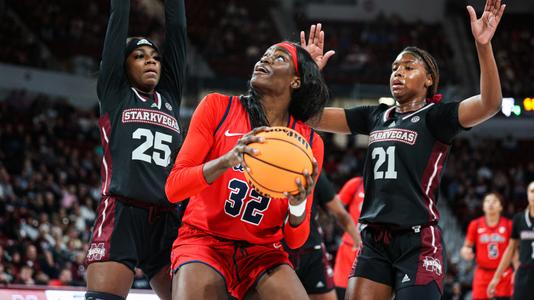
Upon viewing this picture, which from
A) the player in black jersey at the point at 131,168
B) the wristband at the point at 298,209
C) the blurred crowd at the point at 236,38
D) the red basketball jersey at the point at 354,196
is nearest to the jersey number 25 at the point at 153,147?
the player in black jersey at the point at 131,168

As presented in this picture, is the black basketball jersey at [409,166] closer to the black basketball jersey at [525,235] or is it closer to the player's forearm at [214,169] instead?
the player's forearm at [214,169]

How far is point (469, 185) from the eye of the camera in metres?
21.4

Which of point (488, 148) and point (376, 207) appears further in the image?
point (488, 148)

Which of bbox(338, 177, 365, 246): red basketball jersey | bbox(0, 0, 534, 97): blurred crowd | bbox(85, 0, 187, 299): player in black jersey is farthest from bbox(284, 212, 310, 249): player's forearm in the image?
bbox(0, 0, 534, 97): blurred crowd

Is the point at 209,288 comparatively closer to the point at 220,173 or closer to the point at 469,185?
the point at 220,173

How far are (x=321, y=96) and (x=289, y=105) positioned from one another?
0.20m

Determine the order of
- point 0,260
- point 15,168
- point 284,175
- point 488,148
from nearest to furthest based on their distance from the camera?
point 284,175 → point 0,260 → point 15,168 → point 488,148

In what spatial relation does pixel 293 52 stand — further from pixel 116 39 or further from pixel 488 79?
pixel 116 39

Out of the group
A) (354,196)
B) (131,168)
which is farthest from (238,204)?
(354,196)

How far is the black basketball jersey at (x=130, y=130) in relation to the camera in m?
5.12

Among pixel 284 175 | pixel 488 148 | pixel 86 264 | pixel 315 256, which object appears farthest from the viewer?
pixel 488 148

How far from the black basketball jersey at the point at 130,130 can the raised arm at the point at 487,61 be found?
1.99 metres

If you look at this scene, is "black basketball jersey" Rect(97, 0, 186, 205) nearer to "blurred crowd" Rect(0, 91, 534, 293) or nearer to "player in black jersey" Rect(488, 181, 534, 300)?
"player in black jersey" Rect(488, 181, 534, 300)

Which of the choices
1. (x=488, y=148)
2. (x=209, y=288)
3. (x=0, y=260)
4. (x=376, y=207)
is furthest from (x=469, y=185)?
(x=209, y=288)
